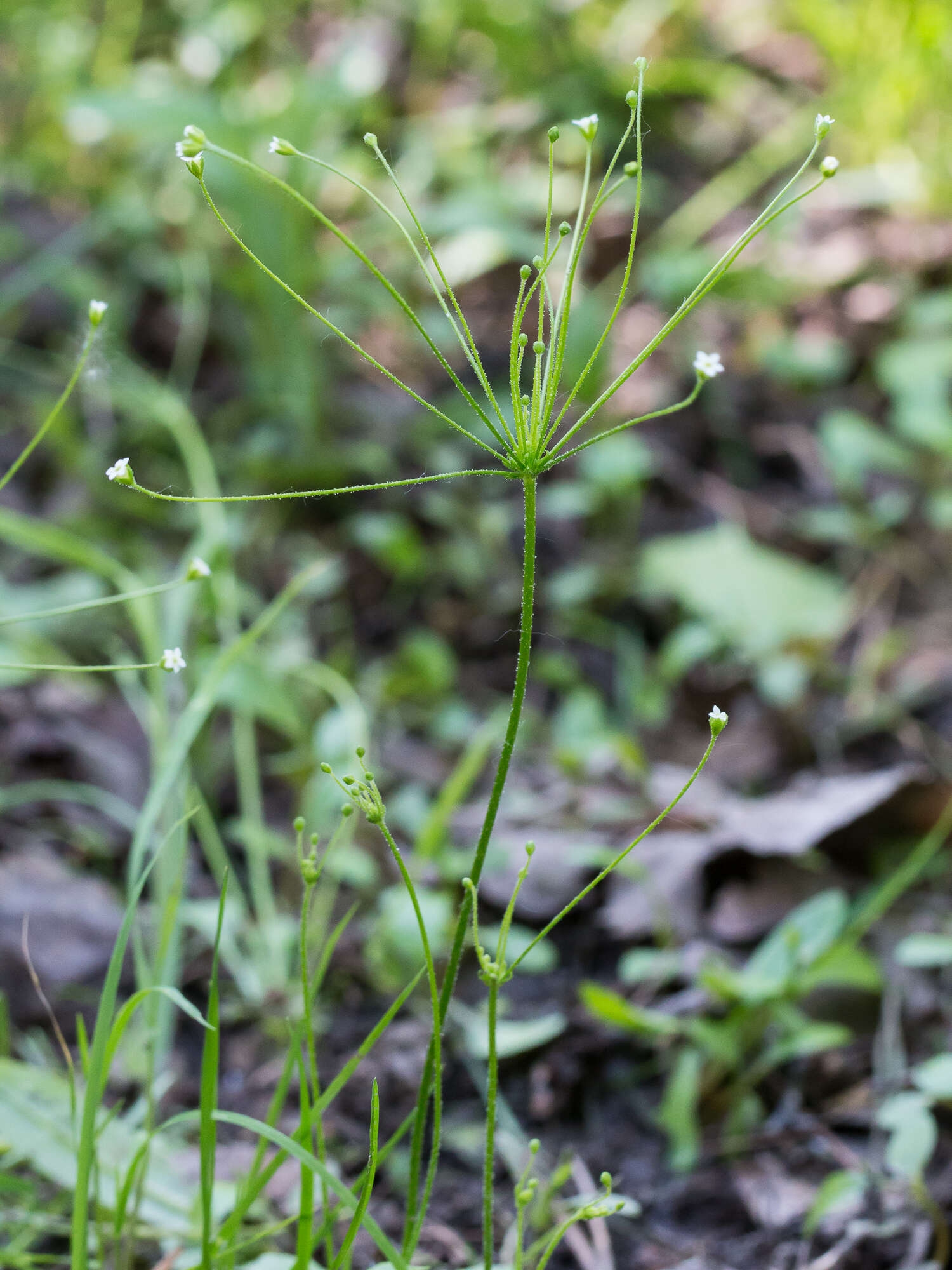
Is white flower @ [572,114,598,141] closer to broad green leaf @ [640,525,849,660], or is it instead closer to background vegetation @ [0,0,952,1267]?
background vegetation @ [0,0,952,1267]

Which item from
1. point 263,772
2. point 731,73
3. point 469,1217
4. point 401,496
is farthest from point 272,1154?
point 731,73

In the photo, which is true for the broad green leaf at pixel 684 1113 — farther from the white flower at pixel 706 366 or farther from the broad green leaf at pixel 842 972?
the white flower at pixel 706 366

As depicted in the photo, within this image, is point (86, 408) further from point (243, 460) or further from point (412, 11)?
point (412, 11)

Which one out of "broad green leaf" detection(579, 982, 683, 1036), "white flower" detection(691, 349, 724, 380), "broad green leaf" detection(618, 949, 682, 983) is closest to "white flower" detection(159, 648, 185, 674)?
"white flower" detection(691, 349, 724, 380)

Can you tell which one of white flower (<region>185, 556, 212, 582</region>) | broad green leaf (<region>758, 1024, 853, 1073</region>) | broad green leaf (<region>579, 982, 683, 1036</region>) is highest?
white flower (<region>185, 556, 212, 582</region>)

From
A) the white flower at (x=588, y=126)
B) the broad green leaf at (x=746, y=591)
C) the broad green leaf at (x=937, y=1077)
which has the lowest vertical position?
the broad green leaf at (x=937, y=1077)

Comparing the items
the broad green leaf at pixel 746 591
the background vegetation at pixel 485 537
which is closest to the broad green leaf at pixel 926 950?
the background vegetation at pixel 485 537

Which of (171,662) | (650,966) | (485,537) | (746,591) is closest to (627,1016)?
(650,966)
